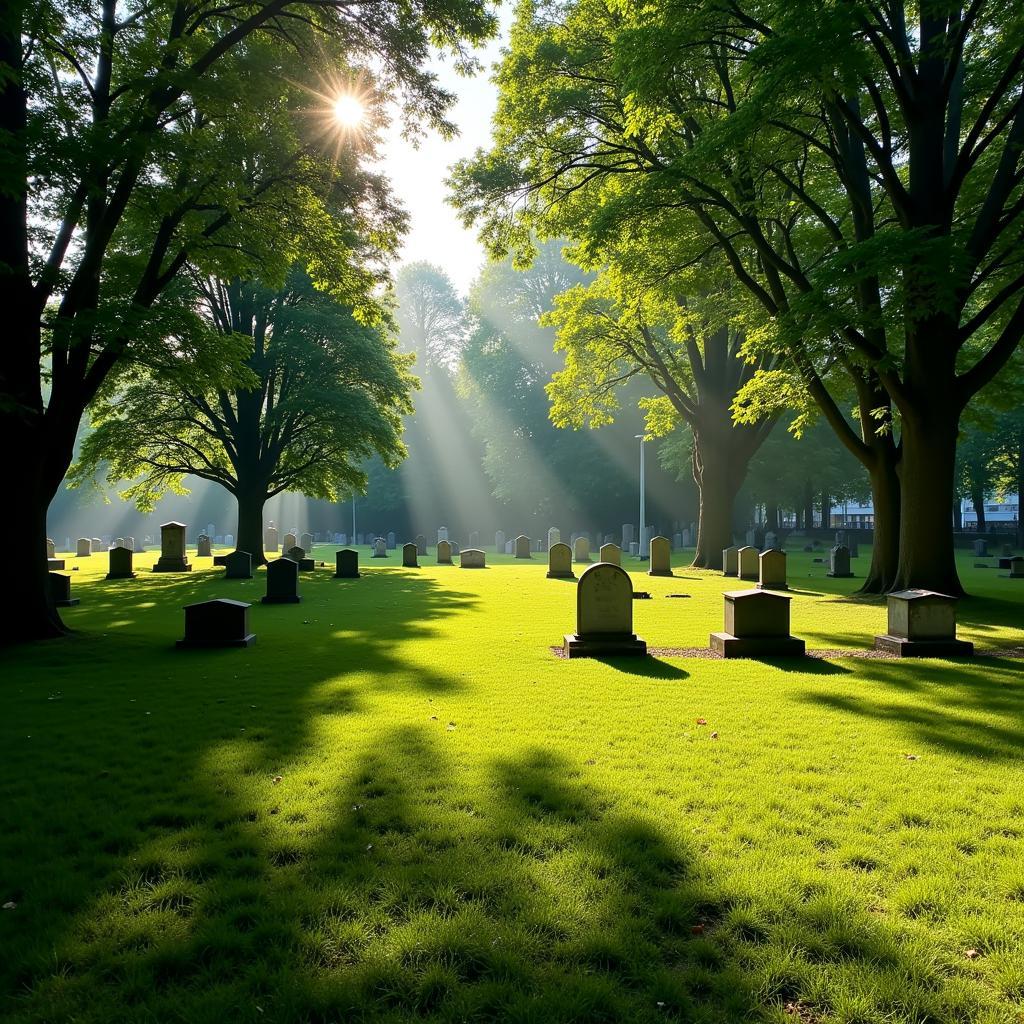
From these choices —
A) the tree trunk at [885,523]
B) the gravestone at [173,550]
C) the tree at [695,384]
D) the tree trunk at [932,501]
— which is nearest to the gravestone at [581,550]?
the tree at [695,384]

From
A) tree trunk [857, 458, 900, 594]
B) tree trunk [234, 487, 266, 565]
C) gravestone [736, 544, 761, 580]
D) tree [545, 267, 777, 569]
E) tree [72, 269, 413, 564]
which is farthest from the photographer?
tree trunk [234, 487, 266, 565]

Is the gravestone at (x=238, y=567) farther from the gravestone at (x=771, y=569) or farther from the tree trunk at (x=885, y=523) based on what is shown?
the tree trunk at (x=885, y=523)

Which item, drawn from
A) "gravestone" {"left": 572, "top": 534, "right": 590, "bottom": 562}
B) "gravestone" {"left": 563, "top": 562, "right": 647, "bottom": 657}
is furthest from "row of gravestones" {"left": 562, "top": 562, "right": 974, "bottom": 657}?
"gravestone" {"left": 572, "top": 534, "right": 590, "bottom": 562}

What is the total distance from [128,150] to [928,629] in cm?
1278

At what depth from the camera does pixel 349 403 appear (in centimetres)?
2341

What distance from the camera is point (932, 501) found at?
41.0ft

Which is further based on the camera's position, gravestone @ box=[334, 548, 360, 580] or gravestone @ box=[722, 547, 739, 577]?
gravestone @ box=[722, 547, 739, 577]

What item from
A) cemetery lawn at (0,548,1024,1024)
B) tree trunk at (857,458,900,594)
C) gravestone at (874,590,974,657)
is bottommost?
cemetery lawn at (0,548,1024,1024)

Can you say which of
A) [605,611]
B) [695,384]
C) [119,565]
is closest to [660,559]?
[695,384]

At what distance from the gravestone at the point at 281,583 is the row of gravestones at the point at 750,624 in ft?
28.3

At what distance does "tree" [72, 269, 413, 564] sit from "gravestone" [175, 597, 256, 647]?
14276mm

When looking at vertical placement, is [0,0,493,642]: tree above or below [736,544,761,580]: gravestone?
above

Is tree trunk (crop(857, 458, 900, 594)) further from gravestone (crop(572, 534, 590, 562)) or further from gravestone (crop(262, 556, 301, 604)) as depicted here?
gravestone (crop(572, 534, 590, 562))

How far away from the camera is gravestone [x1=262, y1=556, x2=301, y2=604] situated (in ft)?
50.4
